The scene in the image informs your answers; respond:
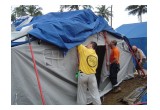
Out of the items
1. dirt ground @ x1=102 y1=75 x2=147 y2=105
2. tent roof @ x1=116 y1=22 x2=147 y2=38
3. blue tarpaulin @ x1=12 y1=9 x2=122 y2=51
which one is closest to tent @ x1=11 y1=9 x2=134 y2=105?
blue tarpaulin @ x1=12 y1=9 x2=122 y2=51

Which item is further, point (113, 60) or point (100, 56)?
point (100, 56)

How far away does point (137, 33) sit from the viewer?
1503 centimetres

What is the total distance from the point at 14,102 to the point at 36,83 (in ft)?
2.16

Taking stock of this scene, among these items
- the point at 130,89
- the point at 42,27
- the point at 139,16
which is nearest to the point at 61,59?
the point at 42,27

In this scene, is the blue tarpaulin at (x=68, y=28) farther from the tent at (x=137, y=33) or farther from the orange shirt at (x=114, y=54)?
the tent at (x=137, y=33)

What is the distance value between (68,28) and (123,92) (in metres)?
3.54

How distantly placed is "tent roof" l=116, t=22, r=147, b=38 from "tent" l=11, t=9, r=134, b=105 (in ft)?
24.8

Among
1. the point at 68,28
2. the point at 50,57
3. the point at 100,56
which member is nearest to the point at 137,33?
the point at 100,56

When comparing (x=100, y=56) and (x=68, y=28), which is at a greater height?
(x=68, y=28)

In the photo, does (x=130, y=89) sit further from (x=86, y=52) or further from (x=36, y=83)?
(x=36, y=83)

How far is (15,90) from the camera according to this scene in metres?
5.42

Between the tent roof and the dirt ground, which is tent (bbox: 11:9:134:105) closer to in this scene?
the dirt ground

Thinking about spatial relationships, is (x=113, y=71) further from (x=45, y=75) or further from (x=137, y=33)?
(x=137, y=33)

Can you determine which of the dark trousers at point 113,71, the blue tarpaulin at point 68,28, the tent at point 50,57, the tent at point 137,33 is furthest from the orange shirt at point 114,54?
the tent at point 137,33
